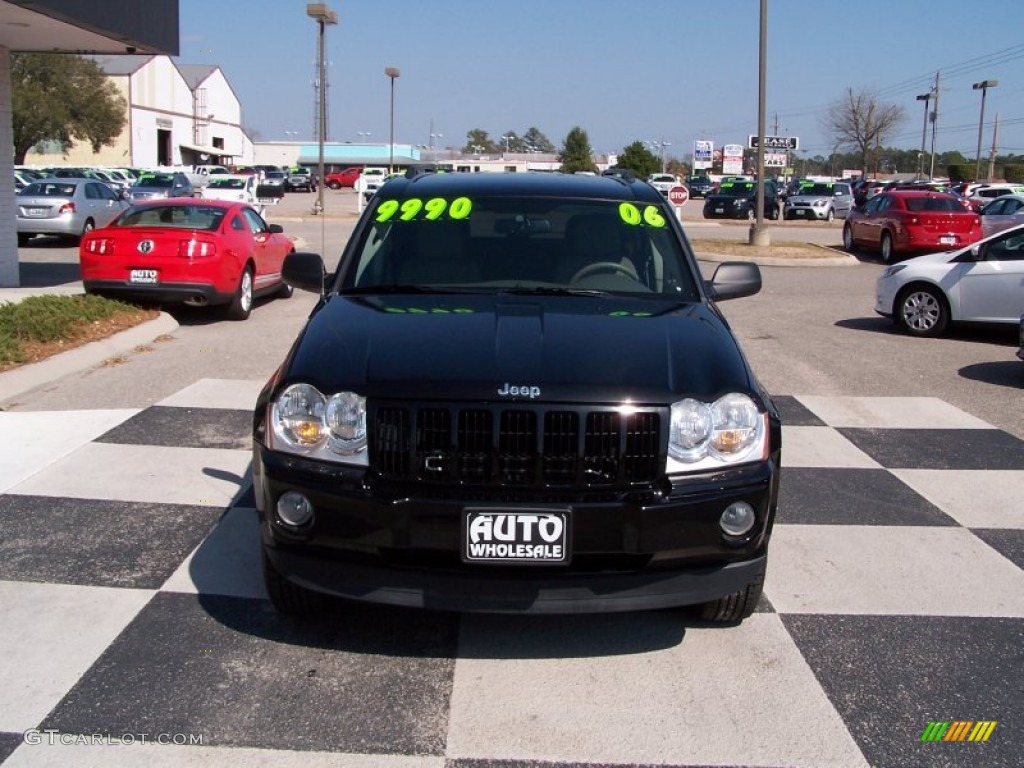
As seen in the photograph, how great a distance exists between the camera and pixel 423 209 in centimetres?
545

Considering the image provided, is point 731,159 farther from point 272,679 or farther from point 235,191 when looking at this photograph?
point 272,679

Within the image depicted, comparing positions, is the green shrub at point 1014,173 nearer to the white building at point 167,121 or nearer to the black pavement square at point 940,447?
the white building at point 167,121

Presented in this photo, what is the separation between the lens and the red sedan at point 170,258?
12117mm

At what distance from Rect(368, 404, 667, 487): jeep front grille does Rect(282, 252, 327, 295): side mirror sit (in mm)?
1869

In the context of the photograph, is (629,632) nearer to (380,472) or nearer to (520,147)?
(380,472)

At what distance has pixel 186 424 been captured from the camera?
7.58 meters

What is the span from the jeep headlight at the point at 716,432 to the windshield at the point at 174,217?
10164mm

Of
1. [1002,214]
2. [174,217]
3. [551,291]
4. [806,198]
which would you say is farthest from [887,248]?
[806,198]

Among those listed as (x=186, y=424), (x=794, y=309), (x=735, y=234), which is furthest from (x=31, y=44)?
(x=735, y=234)

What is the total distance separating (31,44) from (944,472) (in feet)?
44.2

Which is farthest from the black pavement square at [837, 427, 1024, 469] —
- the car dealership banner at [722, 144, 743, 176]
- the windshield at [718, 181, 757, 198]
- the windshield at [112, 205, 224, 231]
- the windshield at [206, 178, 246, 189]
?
the car dealership banner at [722, 144, 743, 176]

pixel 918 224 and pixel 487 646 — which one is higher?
pixel 918 224
